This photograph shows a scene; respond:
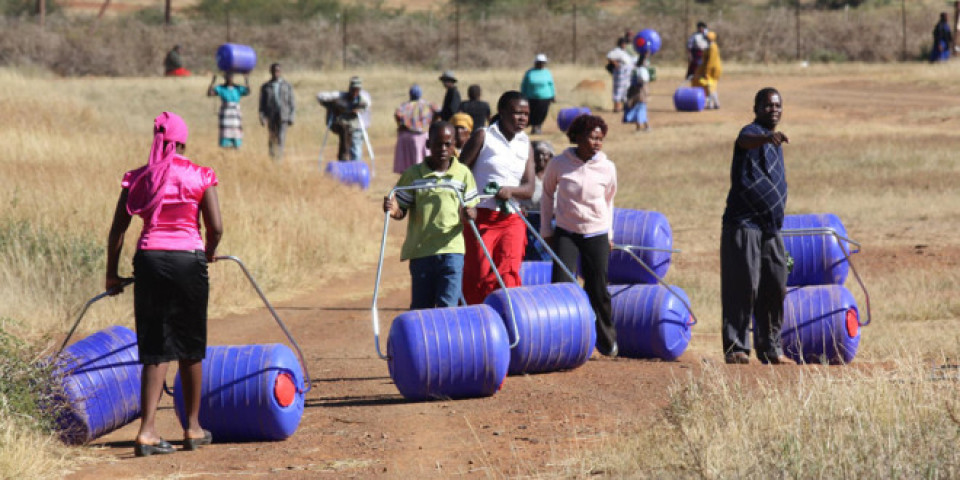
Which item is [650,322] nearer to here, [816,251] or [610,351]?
[610,351]

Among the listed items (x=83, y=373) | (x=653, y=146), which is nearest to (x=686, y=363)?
(x=83, y=373)

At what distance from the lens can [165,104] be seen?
35.0 m

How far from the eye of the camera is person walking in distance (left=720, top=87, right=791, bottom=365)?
28.4 feet

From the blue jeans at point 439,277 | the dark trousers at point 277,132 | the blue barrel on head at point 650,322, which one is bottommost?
the blue barrel on head at point 650,322

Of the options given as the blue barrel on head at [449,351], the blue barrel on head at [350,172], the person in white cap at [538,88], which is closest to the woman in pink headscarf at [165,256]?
the blue barrel on head at [449,351]

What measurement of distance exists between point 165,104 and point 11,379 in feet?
95.6

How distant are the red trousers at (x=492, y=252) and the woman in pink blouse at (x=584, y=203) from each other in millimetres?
298

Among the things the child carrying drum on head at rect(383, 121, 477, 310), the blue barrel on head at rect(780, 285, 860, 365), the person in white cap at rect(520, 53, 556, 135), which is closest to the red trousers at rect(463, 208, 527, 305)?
the child carrying drum on head at rect(383, 121, 477, 310)

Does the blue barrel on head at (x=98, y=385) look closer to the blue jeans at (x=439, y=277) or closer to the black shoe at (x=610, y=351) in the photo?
the blue jeans at (x=439, y=277)

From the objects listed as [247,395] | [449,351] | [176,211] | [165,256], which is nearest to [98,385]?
[247,395]

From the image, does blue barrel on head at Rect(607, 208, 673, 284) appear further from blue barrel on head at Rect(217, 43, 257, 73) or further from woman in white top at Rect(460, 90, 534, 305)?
blue barrel on head at Rect(217, 43, 257, 73)

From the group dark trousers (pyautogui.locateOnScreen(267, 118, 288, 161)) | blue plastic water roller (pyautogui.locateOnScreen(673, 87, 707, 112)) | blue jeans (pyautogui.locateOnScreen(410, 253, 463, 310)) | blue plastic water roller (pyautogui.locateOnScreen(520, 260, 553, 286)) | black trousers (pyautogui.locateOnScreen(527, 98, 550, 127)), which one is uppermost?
blue plastic water roller (pyautogui.locateOnScreen(673, 87, 707, 112))

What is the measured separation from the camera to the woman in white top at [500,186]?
8711mm

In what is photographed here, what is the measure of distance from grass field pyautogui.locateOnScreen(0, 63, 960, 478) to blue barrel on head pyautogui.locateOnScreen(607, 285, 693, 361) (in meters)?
1.29
